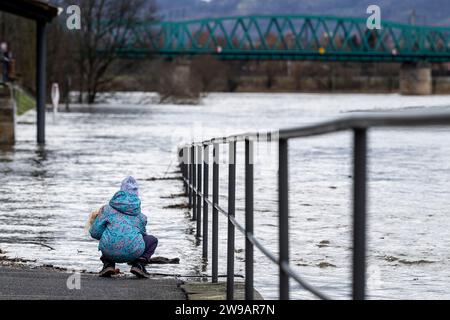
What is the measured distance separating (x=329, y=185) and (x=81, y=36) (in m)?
69.8

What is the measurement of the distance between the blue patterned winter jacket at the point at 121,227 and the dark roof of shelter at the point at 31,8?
1747 cm

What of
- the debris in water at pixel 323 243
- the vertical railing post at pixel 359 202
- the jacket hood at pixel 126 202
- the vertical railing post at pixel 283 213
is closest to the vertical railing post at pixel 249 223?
the vertical railing post at pixel 283 213

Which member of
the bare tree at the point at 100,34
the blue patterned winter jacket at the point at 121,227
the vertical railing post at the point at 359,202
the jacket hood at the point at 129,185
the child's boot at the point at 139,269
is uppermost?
the bare tree at the point at 100,34

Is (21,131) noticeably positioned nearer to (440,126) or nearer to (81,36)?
(440,126)

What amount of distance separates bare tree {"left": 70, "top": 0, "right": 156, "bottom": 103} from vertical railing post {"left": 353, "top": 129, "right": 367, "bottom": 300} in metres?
84.6

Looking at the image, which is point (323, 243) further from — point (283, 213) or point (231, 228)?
point (283, 213)

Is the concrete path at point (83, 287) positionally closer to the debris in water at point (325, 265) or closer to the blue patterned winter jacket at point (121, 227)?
the blue patterned winter jacket at point (121, 227)

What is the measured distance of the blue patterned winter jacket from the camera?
9344 mm

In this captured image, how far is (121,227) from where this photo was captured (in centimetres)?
932

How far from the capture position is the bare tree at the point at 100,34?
3590 inches

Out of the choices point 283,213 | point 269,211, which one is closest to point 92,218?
point 283,213

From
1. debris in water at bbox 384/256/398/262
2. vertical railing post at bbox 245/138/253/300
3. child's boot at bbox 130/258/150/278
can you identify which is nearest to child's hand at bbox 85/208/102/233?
child's boot at bbox 130/258/150/278

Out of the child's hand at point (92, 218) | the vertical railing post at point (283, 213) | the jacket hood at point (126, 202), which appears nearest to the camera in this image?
the vertical railing post at point (283, 213)

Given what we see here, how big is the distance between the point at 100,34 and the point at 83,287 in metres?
85.1
